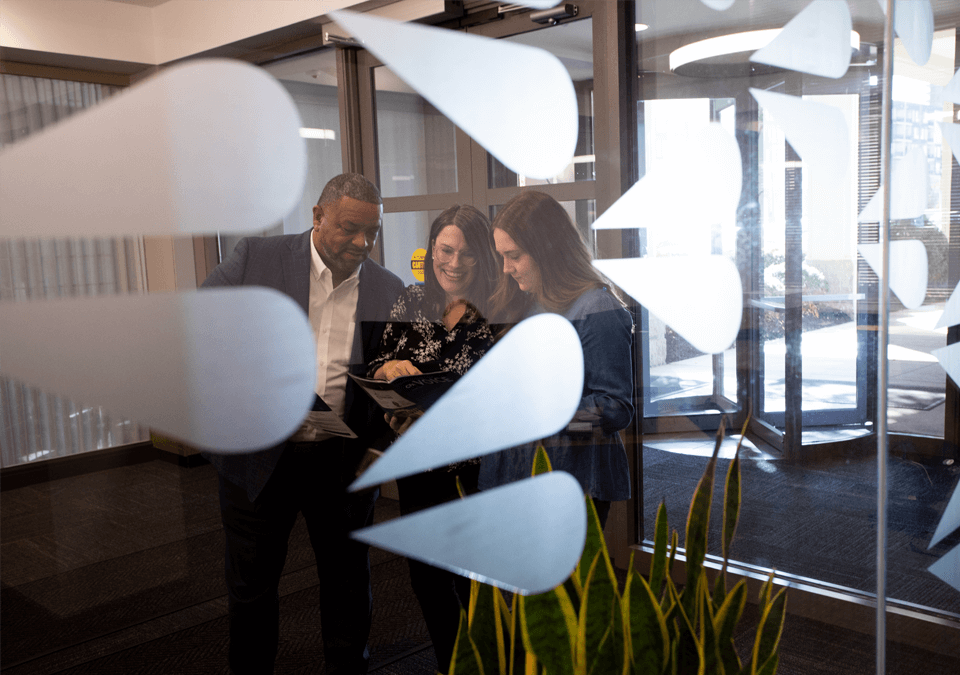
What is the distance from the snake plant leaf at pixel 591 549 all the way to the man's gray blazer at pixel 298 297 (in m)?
0.40

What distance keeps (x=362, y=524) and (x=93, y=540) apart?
45 cm

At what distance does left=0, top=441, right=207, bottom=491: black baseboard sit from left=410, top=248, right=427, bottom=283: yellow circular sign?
16.4 inches

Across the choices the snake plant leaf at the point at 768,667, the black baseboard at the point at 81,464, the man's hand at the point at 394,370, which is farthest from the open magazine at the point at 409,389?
the snake plant leaf at the point at 768,667

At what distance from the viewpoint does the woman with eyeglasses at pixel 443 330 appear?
1.11m

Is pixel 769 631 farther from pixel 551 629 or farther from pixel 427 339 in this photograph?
pixel 427 339

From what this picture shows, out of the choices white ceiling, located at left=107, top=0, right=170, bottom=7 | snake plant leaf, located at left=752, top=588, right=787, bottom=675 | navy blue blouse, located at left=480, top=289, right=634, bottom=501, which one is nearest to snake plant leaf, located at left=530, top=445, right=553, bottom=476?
A: navy blue blouse, located at left=480, top=289, right=634, bottom=501

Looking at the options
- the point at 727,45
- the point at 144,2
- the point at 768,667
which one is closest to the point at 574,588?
the point at 768,667

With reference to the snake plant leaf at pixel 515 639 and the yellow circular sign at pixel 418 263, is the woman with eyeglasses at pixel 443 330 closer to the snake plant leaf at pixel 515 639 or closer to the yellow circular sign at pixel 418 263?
the yellow circular sign at pixel 418 263

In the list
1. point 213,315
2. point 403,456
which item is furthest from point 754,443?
point 213,315

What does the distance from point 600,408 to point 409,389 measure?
462 millimetres

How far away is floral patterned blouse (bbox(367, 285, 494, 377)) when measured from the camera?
1.10 meters

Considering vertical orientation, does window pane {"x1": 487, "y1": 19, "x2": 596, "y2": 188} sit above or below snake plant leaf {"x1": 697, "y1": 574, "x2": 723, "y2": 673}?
above

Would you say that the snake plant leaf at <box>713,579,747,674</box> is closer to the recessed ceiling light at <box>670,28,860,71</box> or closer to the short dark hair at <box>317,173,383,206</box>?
the short dark hair at <box>317,173,383,206</box>

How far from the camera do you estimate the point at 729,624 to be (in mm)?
1163
